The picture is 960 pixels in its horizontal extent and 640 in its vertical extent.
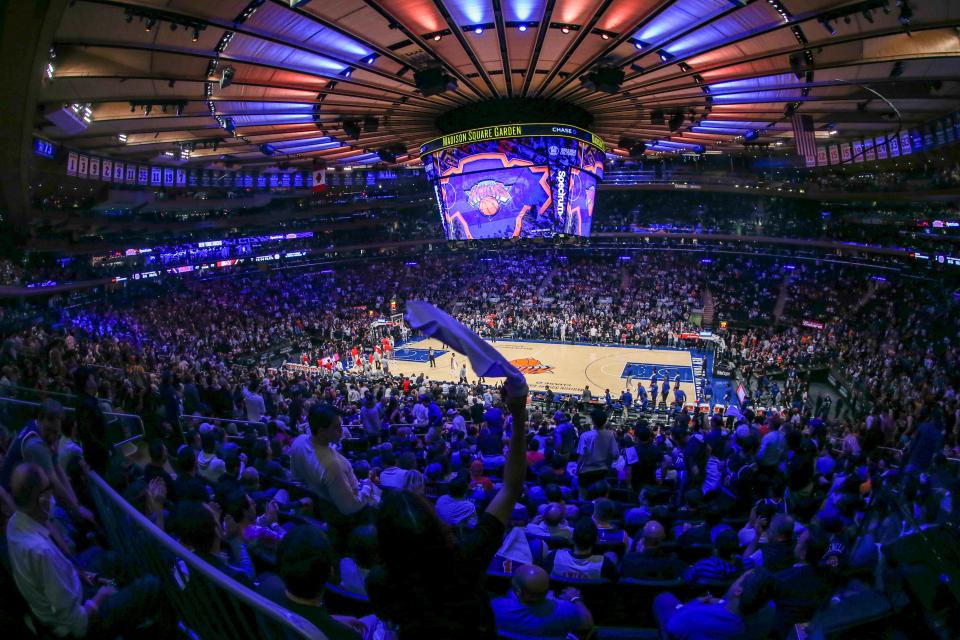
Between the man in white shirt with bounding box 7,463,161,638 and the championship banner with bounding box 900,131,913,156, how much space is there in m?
30.1

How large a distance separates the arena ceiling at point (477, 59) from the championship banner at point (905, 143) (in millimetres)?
5399

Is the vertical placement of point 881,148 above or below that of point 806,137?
above

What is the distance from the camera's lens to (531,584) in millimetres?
3041

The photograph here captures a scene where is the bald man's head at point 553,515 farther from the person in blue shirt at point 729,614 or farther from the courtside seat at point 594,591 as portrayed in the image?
the person in blue shirt at point 729,614

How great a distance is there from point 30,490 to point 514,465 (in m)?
2.63

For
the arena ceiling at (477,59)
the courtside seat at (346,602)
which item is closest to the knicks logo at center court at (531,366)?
the arena ceiling at (477,59)

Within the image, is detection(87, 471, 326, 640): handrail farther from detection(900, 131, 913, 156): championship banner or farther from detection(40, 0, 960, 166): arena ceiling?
detection(900, 131, 913, 156): championship banner

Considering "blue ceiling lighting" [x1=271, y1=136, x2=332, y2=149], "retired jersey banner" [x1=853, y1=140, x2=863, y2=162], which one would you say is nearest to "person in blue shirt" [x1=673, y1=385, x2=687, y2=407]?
"retired jersey banner" [x1=853, y1=140, x2=863, y2=162]

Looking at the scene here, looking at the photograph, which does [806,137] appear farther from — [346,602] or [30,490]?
[30,490]

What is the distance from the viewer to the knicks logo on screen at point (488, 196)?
59.2 feet

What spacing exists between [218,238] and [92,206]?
465 inches

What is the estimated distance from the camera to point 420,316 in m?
2.67

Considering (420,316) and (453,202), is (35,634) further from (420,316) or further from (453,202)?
(453,202)

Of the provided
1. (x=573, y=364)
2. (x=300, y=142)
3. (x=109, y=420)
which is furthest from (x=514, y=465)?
(x=573, y=364)
